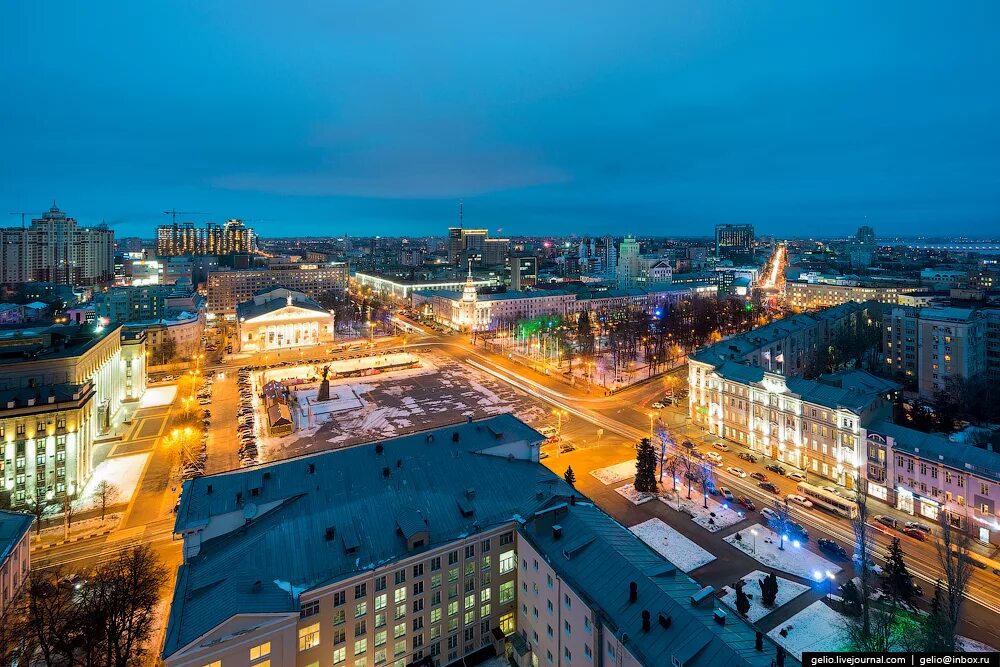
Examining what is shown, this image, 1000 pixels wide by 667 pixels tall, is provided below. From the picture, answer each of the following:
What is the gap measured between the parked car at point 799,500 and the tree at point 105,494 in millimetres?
A: 43258

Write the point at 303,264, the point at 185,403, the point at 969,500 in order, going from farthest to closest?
the point at 303,264 < the point at 185,403 < the point at 969,500

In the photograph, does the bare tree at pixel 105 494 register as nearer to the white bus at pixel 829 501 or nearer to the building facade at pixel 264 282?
the white bus at pixel 829 501

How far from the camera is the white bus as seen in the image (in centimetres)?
2933

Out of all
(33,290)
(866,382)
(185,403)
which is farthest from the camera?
(33,290)

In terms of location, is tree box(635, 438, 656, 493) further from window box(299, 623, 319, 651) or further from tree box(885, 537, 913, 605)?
window box(299, 623, 319, 651)

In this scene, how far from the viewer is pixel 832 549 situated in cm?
2566

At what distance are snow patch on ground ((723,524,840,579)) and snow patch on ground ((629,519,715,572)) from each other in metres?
2.36

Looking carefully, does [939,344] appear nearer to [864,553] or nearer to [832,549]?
[832,549]

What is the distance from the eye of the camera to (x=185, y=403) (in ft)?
165

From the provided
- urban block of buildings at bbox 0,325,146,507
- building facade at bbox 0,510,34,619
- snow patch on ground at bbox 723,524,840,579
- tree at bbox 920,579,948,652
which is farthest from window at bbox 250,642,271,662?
urban block of buildings at bbox 0,325,146,507

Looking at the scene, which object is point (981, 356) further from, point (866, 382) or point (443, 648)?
point (443, 648)

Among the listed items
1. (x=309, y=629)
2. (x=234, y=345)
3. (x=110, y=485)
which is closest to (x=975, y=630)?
(x=309, y=629)

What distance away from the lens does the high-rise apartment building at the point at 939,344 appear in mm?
49094

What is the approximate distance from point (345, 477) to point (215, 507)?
5310 millimetres
